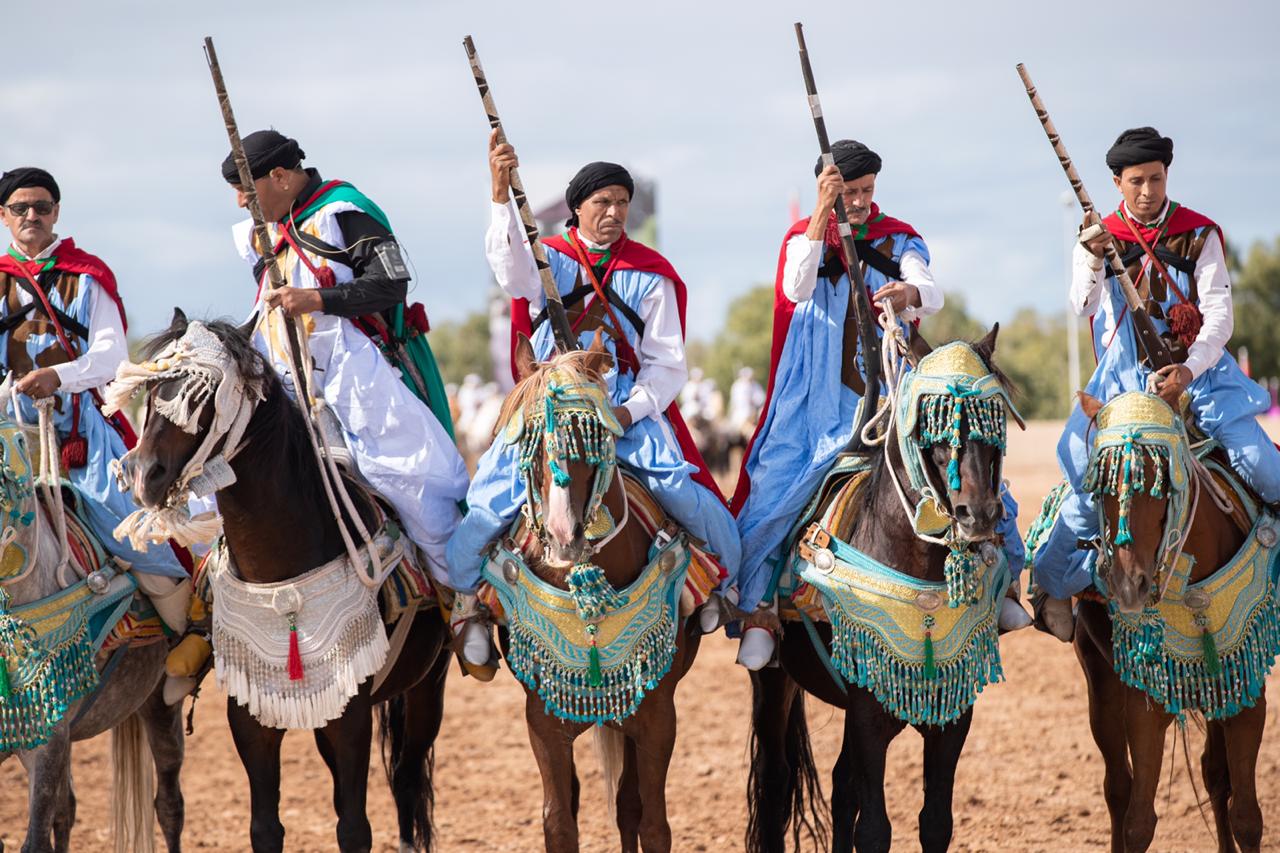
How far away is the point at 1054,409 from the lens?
2133 inches

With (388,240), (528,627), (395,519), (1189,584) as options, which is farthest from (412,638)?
(1189,584)

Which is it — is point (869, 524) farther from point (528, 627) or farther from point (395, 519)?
point (395, 519)

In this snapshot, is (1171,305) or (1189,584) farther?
(1171,305)

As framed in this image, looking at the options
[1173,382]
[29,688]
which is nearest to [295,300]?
[29,688]

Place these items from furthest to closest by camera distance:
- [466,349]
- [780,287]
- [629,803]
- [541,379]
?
[466,349]
[780,287]
[629,803]
[541,379]

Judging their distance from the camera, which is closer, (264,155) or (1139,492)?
(1139,492)

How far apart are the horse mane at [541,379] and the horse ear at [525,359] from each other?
0.25 ft

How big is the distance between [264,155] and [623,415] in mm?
1713

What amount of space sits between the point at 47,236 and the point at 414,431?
1663mm

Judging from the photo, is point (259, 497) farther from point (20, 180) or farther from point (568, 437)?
point (20, 180)

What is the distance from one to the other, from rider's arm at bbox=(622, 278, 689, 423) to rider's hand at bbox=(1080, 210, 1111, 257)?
158cm

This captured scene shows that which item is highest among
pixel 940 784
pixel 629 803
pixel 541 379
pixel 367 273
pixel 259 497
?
pixel 367 273

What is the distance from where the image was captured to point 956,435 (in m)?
5.00

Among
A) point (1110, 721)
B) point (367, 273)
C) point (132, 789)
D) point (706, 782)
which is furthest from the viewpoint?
point (706, 782)
